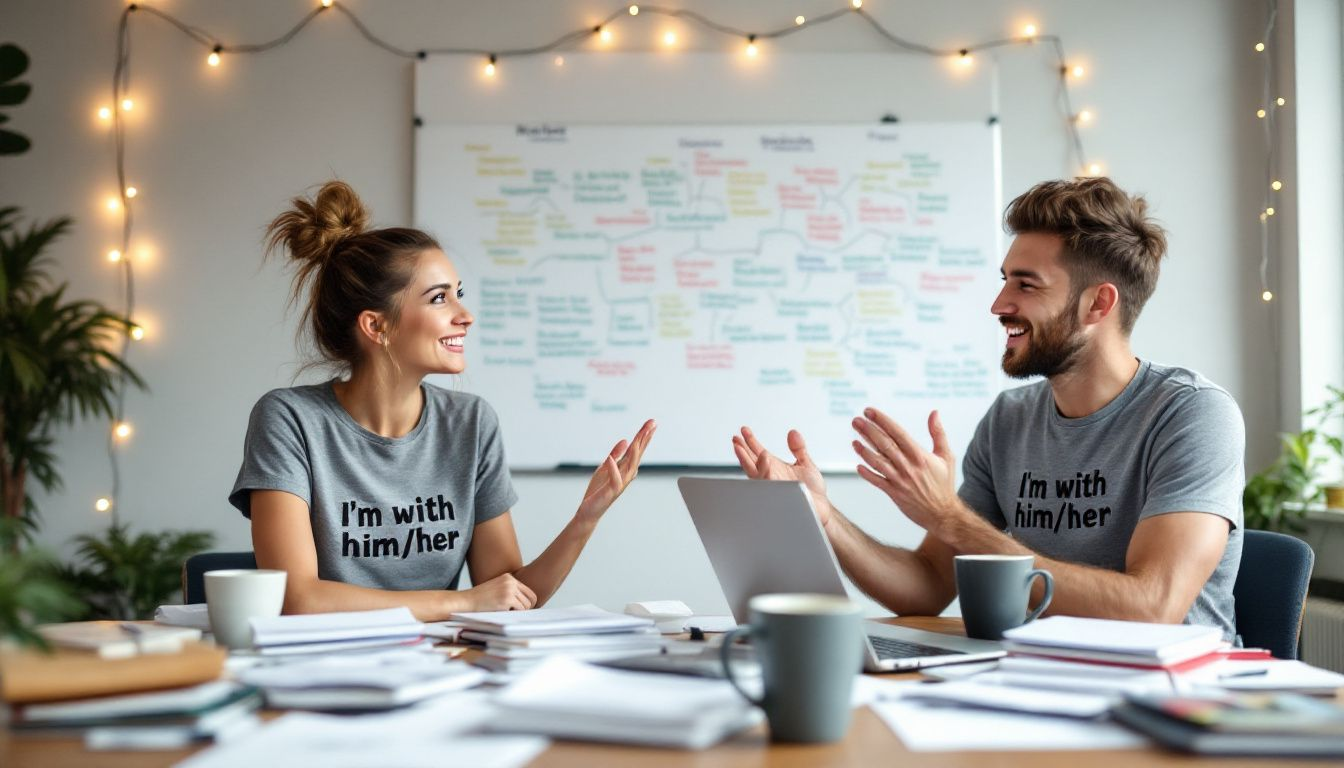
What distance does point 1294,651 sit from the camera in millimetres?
1653

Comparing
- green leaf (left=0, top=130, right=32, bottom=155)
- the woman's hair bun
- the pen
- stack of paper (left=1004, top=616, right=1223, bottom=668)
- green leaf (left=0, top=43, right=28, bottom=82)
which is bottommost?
the pen

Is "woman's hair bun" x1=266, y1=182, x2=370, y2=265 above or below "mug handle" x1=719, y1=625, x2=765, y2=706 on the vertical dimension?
above

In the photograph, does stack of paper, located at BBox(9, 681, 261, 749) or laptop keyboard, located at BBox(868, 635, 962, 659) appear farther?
laptop keyboard, located at BBox(868, 635, 962, 659)

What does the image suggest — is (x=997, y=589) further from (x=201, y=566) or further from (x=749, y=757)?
(x=201, y=566)

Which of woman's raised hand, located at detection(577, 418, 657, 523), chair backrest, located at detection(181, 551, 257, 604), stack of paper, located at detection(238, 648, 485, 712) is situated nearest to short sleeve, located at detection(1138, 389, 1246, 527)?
woman's raised hand, located at detection(577, 418, 657, 523)

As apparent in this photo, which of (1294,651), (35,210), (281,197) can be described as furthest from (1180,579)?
(35,210)

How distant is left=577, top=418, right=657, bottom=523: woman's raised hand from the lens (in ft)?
6.25

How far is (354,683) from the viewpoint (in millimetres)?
996

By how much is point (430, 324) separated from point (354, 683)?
1251mm

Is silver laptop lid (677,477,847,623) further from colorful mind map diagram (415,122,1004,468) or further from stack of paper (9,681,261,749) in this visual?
colorful mind map diagram (415,122,1004,468)

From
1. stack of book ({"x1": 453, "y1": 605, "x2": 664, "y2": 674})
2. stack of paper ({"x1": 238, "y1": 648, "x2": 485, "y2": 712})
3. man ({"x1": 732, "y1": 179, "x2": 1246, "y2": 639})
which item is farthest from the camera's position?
man ({"x1": 732, "y1": 179, "x2": 1246, "y2": 639})

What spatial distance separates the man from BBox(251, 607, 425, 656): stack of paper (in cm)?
61

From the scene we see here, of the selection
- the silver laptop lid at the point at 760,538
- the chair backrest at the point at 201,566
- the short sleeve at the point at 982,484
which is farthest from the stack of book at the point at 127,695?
the short sleeve at the point at 982,484

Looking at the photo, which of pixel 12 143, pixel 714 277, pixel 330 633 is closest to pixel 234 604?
pixel 330 633
